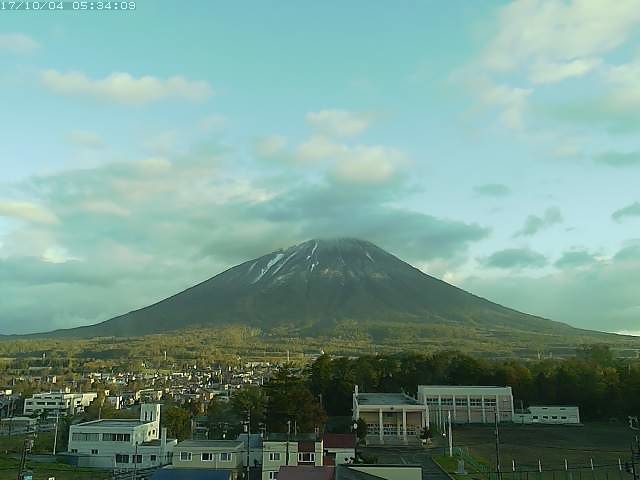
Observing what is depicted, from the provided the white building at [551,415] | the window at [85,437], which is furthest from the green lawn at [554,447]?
the window at [85,437]

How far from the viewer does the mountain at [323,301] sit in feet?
345

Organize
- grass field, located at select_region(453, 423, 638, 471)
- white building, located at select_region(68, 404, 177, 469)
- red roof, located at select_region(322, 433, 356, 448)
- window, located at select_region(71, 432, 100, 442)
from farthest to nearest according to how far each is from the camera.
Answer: window, located at select_region(71, 432, 100, 442) → white building, located at select_region(68, 404, 177, 469) → grass field, located at select_region(453, 423, 638, 471) → red roof, located at select_region(322, 433, 356, 448)

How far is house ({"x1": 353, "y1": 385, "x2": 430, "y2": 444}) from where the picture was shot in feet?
118

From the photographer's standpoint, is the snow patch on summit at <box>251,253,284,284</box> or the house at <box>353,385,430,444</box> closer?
the house at <box>353,385,430,444</box>

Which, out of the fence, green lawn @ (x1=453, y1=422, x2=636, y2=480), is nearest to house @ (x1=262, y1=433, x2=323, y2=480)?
the fence

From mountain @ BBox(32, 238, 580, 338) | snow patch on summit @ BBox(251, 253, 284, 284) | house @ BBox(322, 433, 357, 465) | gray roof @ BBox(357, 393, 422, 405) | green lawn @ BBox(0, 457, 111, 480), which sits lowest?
green lawn @ BBox(0, 457, 111, 480)

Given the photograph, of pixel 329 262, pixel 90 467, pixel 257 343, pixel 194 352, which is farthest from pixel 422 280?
pixel 90 467

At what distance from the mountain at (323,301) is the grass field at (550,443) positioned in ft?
190

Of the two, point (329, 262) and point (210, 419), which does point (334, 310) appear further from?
point (210, 419)

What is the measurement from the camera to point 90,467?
3038 centimetres

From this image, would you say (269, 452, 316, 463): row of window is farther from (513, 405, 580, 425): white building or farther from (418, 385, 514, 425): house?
(513, 405, 580, 425): white building

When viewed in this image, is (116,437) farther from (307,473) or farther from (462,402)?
(462,402)

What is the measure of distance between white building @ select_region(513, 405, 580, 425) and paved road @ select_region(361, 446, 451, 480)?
11960mm

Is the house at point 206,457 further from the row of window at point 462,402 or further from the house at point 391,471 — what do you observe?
the row of window at point 462,402
